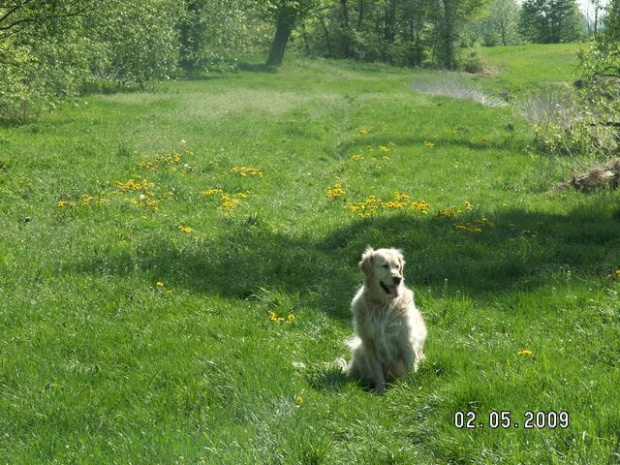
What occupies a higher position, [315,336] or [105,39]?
[105,39]

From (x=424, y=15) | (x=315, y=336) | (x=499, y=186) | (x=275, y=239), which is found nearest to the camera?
(x=315, y=336)

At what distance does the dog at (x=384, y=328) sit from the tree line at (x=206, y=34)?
15.1 metres

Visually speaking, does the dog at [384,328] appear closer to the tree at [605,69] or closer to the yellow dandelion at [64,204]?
the yellow dandelion at [64,204]

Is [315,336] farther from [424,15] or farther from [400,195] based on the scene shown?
[424,15]

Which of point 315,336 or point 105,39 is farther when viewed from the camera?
point 105,39

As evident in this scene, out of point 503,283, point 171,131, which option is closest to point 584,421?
point 503,283

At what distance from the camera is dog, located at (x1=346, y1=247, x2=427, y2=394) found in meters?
6.85

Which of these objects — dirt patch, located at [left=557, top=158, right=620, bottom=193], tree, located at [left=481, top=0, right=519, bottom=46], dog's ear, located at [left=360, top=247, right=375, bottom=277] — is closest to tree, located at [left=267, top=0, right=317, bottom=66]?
dirt patch, located at [left=557, top=158, right=620, bottom=193]

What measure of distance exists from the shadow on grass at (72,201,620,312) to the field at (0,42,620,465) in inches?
2.0

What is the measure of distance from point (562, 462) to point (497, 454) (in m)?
0.52

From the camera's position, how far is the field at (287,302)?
17.6ft

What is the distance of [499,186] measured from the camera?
16.5 metres
